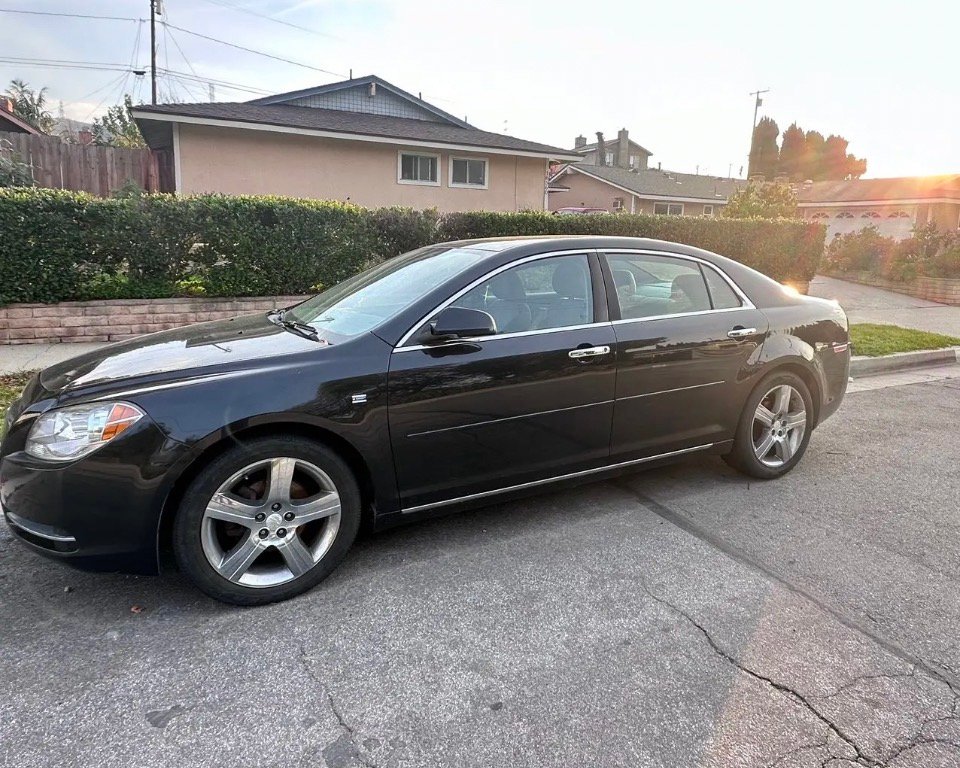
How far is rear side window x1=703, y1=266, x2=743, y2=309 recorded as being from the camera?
169 inches

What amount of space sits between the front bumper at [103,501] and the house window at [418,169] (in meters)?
14.7

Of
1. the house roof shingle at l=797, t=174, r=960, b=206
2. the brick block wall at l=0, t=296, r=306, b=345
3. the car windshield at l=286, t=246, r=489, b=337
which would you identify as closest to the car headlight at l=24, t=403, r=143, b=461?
the car windshield at l=286, t=246, r=489, b=337

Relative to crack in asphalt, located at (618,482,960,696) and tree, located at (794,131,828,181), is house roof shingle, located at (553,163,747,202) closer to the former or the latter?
tree, located at (794,131,828,181)

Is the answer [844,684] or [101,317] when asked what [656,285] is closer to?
[844,684]

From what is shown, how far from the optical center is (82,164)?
13.7 metres

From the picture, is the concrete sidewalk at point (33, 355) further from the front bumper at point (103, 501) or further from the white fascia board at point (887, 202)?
the white fascia board at point (887, 202)

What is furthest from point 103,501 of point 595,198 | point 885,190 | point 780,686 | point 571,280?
point 885,190

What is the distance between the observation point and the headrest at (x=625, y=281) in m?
3.93

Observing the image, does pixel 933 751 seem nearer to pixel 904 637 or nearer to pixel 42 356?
pixel 904 637

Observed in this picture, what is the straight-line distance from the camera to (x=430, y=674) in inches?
99.7

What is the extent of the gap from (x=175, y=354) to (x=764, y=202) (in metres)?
19.7

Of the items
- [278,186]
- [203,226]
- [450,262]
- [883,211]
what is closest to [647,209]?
[883,211]

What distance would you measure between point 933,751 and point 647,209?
33039 millimetres

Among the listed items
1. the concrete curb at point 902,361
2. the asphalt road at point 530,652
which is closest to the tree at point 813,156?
the concrete curb at point 902,361
